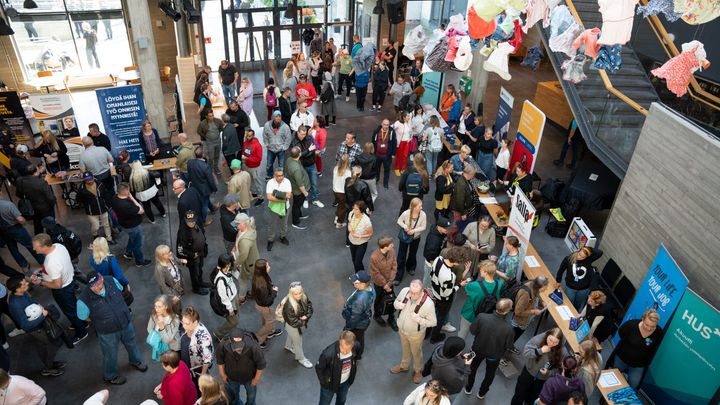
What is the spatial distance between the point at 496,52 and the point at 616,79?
3.27m

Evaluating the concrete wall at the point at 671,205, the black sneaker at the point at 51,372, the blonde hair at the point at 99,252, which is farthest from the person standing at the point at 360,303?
the concrete wall at the point at 671,205

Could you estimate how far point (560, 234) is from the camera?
29.3 ft

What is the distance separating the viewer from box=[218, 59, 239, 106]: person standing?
12250 mm

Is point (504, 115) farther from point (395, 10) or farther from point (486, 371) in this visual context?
point (486, 371)

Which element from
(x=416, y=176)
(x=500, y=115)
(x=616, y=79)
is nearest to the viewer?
(x=416, y=176)

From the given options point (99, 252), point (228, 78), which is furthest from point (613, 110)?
point (228, 78)

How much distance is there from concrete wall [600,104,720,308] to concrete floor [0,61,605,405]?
4.75 feet

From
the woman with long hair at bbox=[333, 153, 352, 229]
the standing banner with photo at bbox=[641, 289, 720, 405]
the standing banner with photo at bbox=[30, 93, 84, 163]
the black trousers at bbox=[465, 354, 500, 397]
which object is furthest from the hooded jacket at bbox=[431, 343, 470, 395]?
the standing banner with photo at bbox=[30, 93, 84, 163]

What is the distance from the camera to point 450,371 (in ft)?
15.3

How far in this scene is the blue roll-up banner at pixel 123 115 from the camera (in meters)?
9.34

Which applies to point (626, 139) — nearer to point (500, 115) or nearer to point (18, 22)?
point (500, 115)

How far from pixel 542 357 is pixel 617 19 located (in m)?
3.49

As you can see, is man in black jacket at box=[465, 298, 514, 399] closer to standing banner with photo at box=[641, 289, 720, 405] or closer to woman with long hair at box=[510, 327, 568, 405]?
woman with long hair at box=[510, 327, 568, 405]

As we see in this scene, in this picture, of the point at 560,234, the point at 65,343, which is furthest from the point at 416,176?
the point at 65,343
